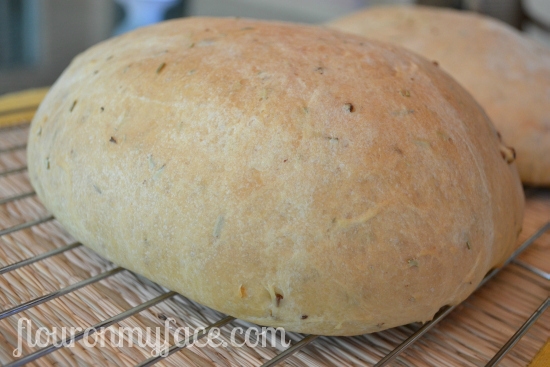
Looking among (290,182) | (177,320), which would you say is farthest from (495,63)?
(177,320)

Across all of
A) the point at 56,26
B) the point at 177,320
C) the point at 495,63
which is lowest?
the point at 56,26

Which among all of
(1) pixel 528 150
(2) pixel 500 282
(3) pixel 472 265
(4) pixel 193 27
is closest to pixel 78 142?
(4) pixel 193 27

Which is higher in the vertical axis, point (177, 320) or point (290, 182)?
point (290, 182)

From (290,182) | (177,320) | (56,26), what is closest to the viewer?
(290,182)

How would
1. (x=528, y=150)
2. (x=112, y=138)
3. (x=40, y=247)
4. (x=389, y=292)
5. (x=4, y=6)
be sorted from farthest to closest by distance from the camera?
(x=4, y=6) → (x=528, y=150) → (x=40, y=247) → (x=112, y=138) → (x=389, y=292)

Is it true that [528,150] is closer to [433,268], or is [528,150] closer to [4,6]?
[433,268]

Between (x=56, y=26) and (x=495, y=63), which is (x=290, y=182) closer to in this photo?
(x=495, y=63)
